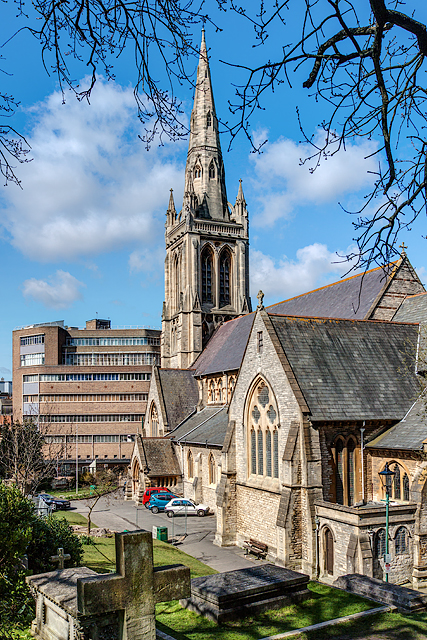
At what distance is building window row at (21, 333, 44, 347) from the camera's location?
84.1 m

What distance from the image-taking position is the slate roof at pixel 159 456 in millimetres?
41812

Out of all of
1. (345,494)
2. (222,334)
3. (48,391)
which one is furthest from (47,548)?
(48,391)

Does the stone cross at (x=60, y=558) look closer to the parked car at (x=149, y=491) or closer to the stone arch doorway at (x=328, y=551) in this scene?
the stone arch doorway at (x=328, y=551)

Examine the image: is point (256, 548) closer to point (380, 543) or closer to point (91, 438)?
point (380, 543)

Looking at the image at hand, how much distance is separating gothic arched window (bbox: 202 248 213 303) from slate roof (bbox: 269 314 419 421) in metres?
30.1

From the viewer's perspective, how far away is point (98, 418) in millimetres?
76938

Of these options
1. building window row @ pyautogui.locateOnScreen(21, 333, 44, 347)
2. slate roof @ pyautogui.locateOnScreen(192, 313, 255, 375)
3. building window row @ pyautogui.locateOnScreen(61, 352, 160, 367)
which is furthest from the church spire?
building window row @ pyautogui.locateOnScreen(21, 333, 44, 347)

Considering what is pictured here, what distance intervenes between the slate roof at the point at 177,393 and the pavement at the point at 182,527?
7.55 meters

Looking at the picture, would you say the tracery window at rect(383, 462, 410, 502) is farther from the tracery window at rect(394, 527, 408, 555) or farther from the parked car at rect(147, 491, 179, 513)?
the parked car at rect(147, 491, 179, 513)

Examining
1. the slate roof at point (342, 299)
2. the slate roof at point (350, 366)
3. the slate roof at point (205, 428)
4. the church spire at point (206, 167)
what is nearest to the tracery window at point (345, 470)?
the slate roof at point (350, 366)

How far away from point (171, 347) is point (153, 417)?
10542mm

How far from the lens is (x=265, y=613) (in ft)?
38.9

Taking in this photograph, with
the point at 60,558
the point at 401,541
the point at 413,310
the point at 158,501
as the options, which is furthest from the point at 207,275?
the point at 60,558

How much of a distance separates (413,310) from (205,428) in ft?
Answer: 54.7
